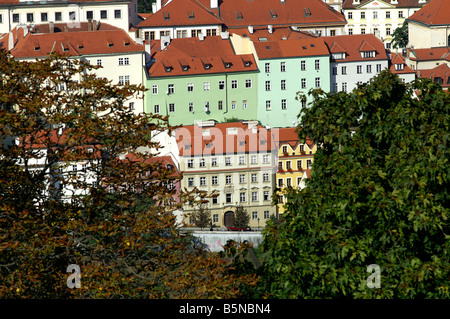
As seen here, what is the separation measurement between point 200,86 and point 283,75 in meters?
5.32

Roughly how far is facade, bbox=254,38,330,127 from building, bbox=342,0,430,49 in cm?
2672

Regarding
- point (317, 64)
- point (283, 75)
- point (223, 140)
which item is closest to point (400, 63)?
point (317, 64)

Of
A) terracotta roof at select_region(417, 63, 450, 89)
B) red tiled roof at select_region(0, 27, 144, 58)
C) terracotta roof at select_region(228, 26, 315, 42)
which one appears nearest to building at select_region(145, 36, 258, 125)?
red tiled roof at select_region(0, 27, 144, 58)

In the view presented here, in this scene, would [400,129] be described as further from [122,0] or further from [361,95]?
[122,0]

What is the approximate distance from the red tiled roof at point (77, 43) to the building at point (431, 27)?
26.4m

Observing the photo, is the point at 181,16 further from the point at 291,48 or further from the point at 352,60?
the point at 352,60

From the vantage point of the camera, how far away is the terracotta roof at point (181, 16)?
8069cm

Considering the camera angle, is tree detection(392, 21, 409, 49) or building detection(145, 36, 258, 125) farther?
tree detection(392, 21, 409, 49)

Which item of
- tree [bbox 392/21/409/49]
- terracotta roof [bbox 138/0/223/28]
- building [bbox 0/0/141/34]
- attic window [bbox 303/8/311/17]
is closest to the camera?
building [bbox 0/0/141/34]

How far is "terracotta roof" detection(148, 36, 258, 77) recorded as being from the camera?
2768 inches

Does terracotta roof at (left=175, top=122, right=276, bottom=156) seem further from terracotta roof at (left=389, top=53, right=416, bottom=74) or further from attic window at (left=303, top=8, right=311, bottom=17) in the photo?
attic window at (left=303, top=8, right=311, bottom=17)

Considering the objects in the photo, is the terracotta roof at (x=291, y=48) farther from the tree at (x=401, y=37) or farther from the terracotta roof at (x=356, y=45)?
the tree at (x=401, y=37)

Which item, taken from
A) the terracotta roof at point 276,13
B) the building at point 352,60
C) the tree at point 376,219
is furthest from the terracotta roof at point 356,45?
the tree at point 376,219
